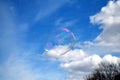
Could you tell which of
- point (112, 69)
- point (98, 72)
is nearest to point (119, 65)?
point (112, 69)

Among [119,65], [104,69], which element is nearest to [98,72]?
[104,69]

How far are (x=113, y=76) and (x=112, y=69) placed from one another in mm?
4910

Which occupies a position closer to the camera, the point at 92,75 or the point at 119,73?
the point at 119,73

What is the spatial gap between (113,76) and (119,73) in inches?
165

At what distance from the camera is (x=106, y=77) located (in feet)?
442

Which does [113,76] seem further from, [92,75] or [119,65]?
[92,75]

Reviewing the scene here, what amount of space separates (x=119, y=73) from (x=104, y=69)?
11.2 m

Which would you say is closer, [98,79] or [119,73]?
[119,73]

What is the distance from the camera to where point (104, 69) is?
139 m

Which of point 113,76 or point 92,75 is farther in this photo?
point 92,75

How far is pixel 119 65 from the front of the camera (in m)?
134

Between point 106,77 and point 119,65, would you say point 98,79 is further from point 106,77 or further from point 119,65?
point 119,65

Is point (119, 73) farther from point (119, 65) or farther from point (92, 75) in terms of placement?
point (92, 75)

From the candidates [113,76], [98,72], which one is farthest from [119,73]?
[98,72]
